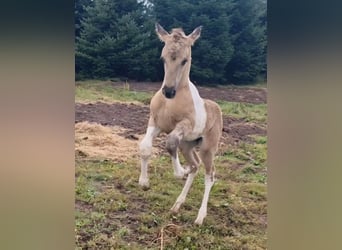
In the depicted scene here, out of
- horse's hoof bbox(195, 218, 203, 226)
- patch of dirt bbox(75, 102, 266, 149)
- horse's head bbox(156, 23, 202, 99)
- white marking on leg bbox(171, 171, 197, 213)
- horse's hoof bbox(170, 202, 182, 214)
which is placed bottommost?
horse's hoof bbox(195, 218, 203, 226)

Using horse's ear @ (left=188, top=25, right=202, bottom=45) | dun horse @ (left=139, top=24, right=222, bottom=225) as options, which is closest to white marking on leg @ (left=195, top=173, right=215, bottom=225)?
dun horse @ (left=139, top=24, right=222, bottom=225)

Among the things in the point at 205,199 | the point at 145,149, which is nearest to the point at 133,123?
the point at 145,149

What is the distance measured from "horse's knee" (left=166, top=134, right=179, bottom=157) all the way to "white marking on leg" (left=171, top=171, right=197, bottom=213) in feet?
0.46

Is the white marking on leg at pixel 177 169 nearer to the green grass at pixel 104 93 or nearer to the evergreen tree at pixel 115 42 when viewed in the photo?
the green grass at pixel 104 93

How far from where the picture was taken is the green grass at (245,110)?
218cm

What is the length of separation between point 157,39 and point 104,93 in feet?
1.25

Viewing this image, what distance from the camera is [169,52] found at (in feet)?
7.11

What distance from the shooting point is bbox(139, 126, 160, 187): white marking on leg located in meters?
2.15

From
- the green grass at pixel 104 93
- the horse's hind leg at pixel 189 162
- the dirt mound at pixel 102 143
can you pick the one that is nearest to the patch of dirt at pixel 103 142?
the dirt mound at pixel 102 143

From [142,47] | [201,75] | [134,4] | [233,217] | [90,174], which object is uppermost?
[134,4]

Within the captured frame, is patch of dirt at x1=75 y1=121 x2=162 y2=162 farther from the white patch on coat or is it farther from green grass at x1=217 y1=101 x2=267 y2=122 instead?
green grass at x1=217 y1=101 x2=267 y2=122
